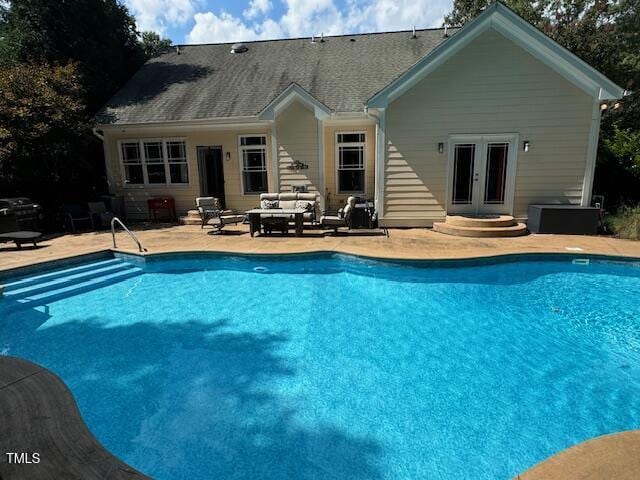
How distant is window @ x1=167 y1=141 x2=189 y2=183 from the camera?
12617 mm

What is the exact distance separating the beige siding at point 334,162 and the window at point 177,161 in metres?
5.10

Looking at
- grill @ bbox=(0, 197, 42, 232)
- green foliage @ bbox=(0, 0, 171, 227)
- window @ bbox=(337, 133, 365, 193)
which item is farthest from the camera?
window @ bbox=(337, 133, 365, 193)

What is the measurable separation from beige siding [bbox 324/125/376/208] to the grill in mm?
8865

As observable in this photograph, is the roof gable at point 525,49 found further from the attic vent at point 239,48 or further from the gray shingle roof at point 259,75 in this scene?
the attic vent at point 239,48

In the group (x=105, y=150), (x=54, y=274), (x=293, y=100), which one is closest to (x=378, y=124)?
(x=293, y=100)

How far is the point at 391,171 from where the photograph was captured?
406 inches

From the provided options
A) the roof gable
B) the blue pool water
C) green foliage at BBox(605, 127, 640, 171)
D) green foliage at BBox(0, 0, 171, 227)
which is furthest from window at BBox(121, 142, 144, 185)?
green foliage at BBox(605, 127, 640, 171)

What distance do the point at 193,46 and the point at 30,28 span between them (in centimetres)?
570

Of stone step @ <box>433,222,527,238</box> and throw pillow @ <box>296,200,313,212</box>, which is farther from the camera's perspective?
throw pillow @ <box>296,200,313,212</box>

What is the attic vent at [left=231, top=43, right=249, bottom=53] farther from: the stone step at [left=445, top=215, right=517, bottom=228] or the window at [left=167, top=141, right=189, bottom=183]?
the stone step at [left=445, top=215, right=517, bottom=228]

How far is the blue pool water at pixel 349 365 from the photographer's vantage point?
122 inches

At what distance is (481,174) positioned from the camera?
10180 mm

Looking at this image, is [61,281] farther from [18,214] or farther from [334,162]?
[334,162]

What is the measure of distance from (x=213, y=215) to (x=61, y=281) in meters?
4.55
